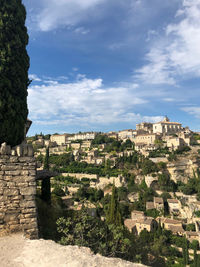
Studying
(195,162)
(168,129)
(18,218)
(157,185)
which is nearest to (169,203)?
(157,185)

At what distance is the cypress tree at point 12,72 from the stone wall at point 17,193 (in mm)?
1571

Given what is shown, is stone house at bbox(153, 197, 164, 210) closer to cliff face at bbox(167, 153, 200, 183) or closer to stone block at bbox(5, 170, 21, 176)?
cliff face at bbox(167, 153, 200, 183)

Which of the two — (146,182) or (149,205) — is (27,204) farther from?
(146,182)

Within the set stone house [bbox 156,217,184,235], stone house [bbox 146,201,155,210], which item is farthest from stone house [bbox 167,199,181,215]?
stone house [bbox 156,217,184,235]

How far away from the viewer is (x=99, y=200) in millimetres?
46531

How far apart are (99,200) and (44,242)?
147 ft

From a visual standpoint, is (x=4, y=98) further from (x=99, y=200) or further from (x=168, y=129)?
(x=168, y=129)

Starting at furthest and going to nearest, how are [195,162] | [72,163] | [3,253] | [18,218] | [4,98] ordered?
1. [72,163]
2. [195,162]
3. [4,98]
4. [18,218]
5. [3,253]

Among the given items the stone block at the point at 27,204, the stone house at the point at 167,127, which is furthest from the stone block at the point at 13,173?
the stone house at the point at 167,127

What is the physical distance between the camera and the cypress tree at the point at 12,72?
5.90 meters

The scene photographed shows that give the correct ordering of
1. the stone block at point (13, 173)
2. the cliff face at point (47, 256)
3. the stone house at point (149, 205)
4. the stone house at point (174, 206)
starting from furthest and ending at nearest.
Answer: the stone house at point (174, 206) → the stone house at point (149, 205) → the stone block at point (13, 173) → the cliff face at point (47, 256)

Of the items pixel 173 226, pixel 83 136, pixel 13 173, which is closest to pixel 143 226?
pixel 173 226

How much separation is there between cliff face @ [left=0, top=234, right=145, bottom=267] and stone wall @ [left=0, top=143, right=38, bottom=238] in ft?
1.57

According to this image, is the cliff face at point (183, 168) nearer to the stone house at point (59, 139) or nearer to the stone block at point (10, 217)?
the stone block at point (10, 217)
